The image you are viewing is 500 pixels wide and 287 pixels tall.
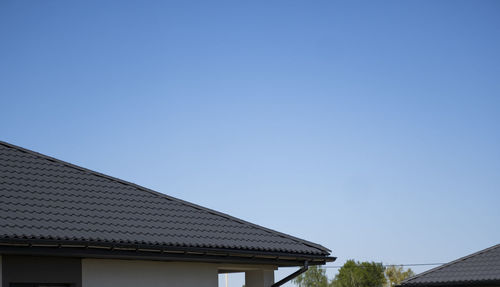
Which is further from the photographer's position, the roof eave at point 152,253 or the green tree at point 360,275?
the green tree at point 360,275

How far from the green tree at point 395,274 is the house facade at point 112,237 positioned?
1869 inches

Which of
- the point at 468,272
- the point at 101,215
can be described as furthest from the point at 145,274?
the point at 468,272

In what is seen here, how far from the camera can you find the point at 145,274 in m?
10.7

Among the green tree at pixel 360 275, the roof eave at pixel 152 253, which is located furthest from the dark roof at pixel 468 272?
the green tree at pixel 360 275

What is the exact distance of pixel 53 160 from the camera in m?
12.7

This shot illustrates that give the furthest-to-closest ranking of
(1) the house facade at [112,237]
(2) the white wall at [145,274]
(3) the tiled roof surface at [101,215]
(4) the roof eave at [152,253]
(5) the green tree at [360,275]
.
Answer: (5) the green tree at [360,275] < (2) the white wall at [145,274] < (3) the tiled roof surface at [101,215] < (1) the house facade at [112,237] < (4) the roof eave at [152,253]

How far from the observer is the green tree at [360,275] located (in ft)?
188

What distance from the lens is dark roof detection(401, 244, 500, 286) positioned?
788 inches

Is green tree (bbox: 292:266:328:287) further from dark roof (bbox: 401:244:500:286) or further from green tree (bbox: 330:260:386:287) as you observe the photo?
dark roof (bbox: 401:244:500:286)

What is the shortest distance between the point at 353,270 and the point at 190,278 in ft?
160

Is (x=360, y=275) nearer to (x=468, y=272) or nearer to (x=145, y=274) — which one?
(x=468, y=272)

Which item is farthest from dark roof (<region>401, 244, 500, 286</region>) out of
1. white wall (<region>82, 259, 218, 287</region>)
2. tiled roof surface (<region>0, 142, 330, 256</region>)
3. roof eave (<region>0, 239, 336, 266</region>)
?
white wall (<region>82, 259, 218, 287</region>)

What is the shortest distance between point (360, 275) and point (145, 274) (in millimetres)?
49104

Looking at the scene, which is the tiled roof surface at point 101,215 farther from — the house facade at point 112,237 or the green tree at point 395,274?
the green tree at point 395,274
